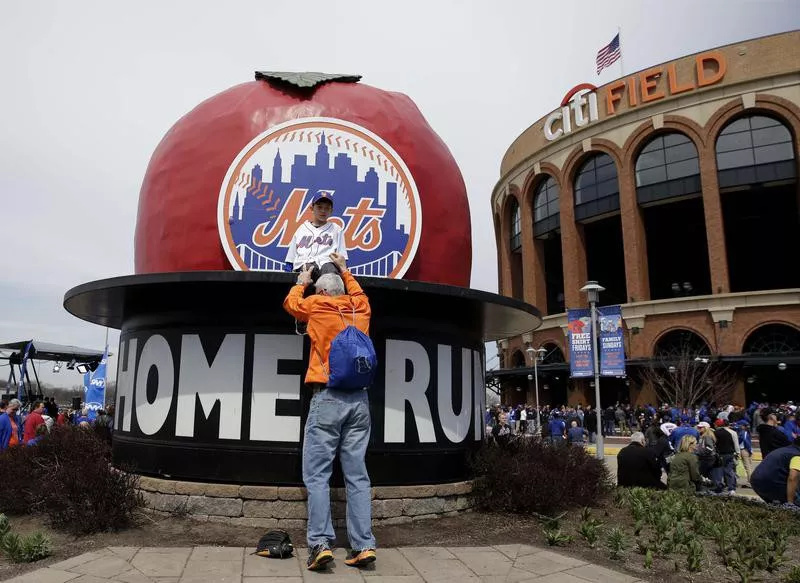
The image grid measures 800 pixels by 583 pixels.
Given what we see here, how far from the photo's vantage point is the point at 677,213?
41.6 m

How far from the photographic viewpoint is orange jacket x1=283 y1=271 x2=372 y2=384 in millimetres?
5227

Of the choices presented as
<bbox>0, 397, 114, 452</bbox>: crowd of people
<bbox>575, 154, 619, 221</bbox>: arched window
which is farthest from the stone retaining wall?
<bbox>575, 154, 619, 221</bbox>: arched window

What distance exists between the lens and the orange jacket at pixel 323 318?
17.1 feet

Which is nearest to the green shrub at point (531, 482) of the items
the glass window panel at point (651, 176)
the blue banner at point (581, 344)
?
the blue banner at point (581, 344)

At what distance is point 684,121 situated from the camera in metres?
36.4

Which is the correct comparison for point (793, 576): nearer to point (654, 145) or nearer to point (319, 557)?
point (319, 557)

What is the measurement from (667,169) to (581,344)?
78.9ft

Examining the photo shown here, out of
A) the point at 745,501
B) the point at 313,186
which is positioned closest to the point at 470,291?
the point at 313,186

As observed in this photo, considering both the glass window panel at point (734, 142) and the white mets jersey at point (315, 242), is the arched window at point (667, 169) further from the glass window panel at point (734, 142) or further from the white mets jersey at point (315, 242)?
the white mets jersey at point (315, 242)

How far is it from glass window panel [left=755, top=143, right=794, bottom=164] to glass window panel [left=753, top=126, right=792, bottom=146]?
11.9 inches

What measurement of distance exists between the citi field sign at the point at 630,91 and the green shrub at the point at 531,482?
35280mm

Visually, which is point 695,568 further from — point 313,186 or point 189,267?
point 189,267

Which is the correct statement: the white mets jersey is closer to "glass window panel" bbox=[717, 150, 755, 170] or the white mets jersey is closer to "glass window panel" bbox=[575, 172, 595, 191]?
"glass window panel" bbox=[717, 150, 755, 170]

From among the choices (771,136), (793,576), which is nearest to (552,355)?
(771,136)
